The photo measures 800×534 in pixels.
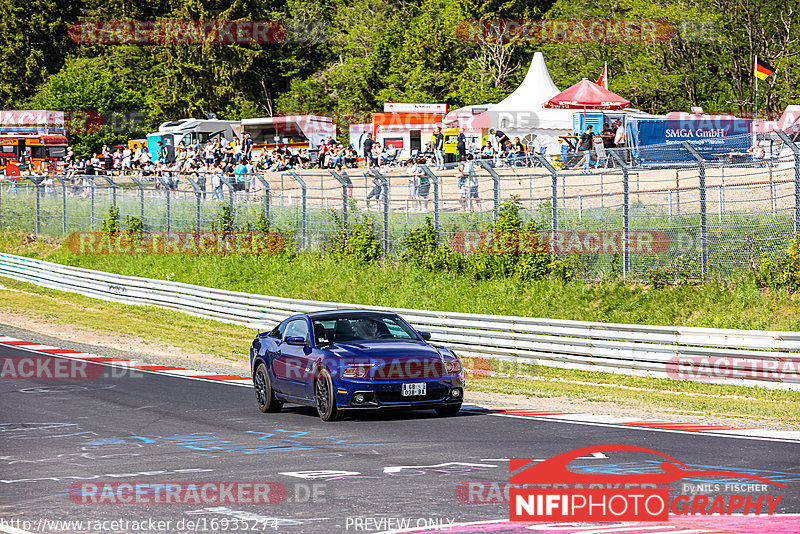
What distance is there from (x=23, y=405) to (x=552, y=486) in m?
9.76

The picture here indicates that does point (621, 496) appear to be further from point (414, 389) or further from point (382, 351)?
point (382, 351)

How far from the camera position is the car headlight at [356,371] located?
42.5ft

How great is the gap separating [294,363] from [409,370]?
1.70 meters

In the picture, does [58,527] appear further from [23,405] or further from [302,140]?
[302,140]

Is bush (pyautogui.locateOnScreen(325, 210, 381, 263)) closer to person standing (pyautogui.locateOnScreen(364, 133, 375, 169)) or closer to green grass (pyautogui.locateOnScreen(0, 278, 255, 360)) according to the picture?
green grass (pyautogui.locateOnScreen(0, 278, 255, 360))

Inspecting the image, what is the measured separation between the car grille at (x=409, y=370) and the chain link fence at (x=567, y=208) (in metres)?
7.06

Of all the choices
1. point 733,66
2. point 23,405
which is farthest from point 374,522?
point 733,66

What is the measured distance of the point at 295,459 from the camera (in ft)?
34.4

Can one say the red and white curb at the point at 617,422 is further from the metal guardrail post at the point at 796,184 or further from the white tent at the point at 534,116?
the white tent at the point at 534,116
